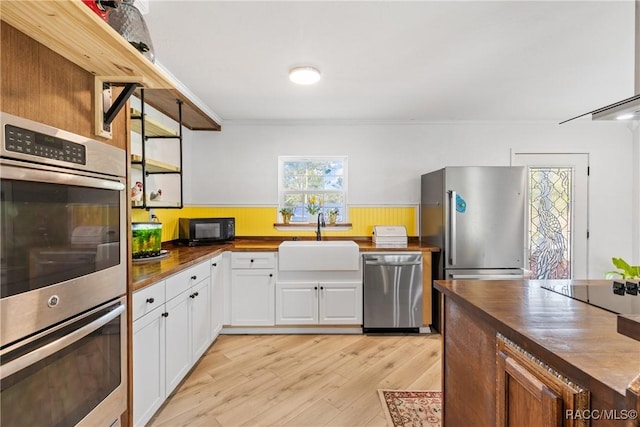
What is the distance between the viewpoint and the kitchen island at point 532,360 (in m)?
0.68

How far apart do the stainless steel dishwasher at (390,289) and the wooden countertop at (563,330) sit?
1642 mm

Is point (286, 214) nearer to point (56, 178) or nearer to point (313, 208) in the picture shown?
point (313, 208)

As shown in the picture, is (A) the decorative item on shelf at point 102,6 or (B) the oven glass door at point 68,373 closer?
(B) the oven glass door at point 68,373

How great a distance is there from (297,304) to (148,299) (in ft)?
5.46

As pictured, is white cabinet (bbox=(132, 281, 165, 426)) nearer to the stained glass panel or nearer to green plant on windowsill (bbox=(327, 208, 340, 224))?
green plant on windowsill (bbox=(327, 208, 340, 224))

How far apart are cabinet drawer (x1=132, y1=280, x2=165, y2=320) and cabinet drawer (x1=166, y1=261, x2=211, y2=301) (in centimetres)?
11

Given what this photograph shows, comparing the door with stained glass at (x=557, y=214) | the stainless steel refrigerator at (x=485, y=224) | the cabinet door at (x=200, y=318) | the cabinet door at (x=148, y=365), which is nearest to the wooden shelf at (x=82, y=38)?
the cabinet door at (x=148, y=365)

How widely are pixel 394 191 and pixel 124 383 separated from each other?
3.24m

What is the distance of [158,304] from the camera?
1812 mm

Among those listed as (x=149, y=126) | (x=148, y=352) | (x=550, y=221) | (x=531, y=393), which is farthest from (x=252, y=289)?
(x=550, y=221)

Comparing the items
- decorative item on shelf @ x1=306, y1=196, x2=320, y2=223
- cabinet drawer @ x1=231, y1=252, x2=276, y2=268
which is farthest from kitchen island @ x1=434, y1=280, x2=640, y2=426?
decorative item on shelf @ x1=306, y1=196, x2=320, y2=223

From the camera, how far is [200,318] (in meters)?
2.52

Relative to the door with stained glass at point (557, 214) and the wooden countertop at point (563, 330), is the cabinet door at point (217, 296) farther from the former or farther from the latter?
the door with stained glass at point (557, 214)

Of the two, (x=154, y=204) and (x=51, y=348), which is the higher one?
(x=154, y=204)
